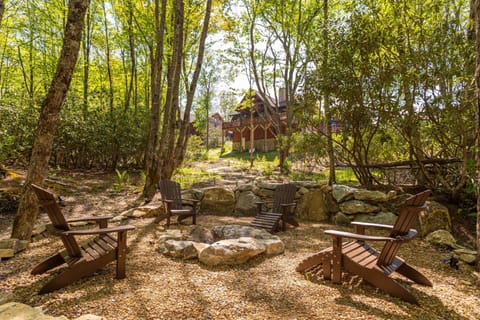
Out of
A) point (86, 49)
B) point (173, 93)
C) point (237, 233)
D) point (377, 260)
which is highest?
point (86, 49)

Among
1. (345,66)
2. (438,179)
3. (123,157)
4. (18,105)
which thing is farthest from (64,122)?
(438,179)

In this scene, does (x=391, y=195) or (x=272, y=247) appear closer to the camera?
(x=272, y=247)

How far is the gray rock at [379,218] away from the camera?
16.8 ft

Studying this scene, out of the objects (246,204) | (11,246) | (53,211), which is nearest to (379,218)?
(246,204)

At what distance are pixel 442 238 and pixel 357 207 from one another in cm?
147

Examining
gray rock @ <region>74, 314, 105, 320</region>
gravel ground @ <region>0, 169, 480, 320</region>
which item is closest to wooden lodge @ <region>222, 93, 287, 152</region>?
gravel ground @ <region>0, 169, 480, 320</region>

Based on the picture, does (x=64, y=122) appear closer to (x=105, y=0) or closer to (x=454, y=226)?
(x=105, y=0)

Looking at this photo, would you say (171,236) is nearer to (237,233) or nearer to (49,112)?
(237,233)

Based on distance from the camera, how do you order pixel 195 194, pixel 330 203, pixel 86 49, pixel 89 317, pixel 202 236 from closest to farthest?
pixel 89 317 → pixel 202 236 → pixel 330 203 → pixel 195 194 → pixel 86 49

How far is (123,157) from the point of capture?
12016mm

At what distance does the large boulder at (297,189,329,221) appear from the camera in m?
5.96

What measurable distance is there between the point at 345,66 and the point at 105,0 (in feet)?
36.9

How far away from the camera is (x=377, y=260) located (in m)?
2.66

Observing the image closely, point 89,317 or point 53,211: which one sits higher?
point 53,211
